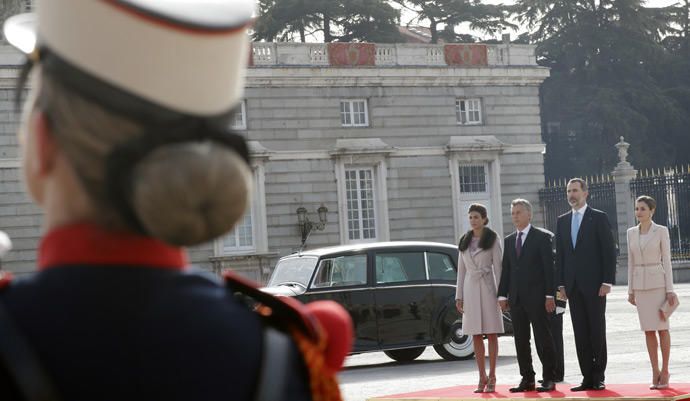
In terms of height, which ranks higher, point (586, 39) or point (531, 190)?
point (586, 39)

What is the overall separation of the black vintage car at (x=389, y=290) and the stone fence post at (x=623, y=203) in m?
21.8

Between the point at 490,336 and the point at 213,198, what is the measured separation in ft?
36.7

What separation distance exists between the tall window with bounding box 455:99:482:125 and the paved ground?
23.3m

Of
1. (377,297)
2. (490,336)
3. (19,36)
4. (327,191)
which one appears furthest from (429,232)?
(19,36)

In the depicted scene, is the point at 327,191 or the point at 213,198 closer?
the point at 213,198

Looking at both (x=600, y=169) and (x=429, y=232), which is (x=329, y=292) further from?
(x=600, y=169)

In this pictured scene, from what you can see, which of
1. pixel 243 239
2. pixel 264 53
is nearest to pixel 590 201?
pixel 243 239

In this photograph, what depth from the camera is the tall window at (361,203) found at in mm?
42906

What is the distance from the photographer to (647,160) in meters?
55.4

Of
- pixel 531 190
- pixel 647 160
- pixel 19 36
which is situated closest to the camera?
pixel 19 36

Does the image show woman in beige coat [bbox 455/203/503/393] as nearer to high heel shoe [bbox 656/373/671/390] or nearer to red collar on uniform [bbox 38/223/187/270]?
high heel shoe [bbox 656/373/671/390]

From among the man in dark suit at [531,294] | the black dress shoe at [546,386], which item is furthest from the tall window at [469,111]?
the black dress shoe at [546,386]

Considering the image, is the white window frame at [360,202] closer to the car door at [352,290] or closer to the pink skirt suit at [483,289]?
the car door at [352,290]

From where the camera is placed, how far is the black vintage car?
17125mm
